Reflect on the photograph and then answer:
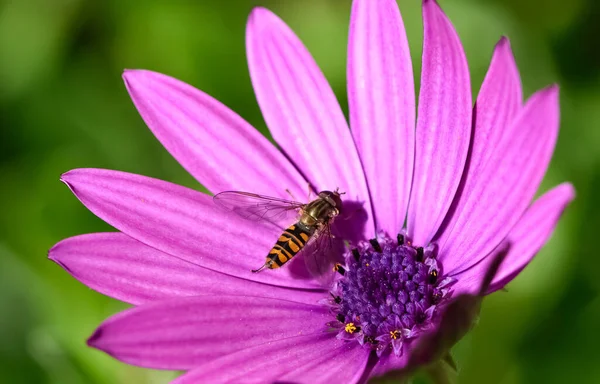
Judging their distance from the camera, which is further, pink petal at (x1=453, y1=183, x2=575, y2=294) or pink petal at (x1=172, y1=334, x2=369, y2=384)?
pink petal at (x1=172, y1=334, x2=369, y2=384)

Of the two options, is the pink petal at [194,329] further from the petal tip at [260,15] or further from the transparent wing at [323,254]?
the petal tip at [260,15]

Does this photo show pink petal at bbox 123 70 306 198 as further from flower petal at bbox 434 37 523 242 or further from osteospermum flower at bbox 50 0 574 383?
flower petal at bbox 434 37 523 242

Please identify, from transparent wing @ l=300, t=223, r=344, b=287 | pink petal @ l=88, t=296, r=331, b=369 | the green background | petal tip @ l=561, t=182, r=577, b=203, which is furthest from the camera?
the green background

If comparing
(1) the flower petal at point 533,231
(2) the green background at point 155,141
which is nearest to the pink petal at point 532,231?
(1) the flower petal at point 533,231

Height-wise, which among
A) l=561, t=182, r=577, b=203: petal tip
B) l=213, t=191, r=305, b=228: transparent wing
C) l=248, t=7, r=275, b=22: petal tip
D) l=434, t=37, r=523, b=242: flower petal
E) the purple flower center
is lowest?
the purple flower center

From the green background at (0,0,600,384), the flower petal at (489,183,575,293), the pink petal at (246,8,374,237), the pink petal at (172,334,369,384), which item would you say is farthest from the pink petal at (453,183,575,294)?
the green background at (0,0,600,384)

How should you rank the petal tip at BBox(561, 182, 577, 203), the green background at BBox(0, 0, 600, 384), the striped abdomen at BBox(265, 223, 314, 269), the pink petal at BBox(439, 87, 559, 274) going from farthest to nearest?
the green background at BBox(0, 0, 600, 384), the striped abdomen at BBox(265, 223, 314, 269), the pink petal at BBox(439, 87, 559, 274), the petal tip at BBox(561, 182, 577, 203)

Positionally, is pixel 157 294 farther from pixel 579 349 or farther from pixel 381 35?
pixel 579 349

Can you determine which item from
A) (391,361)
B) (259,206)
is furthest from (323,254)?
(391,361)

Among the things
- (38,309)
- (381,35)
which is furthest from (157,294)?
(38,309)
